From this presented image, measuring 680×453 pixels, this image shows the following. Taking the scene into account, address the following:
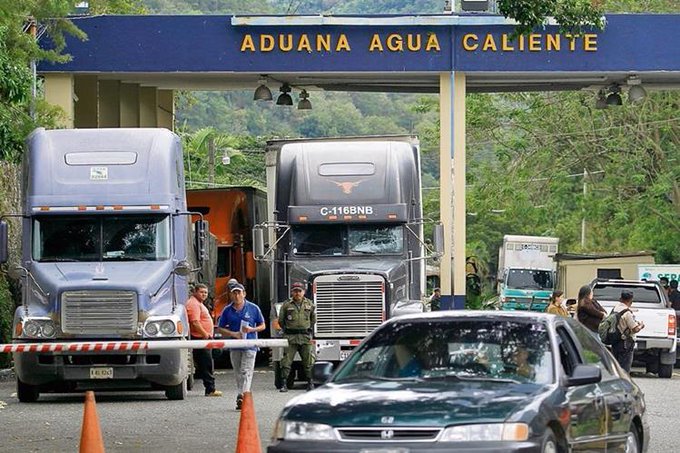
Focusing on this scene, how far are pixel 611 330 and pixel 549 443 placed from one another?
14646mm

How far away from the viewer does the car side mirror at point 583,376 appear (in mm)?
10867

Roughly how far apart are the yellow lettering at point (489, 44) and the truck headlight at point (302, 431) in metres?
21.7

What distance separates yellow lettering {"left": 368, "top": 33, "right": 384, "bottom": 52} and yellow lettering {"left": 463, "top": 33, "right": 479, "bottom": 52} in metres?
1.75

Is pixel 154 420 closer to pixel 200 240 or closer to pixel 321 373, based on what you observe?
pixel 200 240

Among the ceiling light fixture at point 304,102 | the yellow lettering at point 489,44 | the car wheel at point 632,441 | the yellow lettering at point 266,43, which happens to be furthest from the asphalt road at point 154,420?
the ceiling light fixture at point 304,102

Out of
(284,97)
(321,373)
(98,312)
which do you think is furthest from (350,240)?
(321,373)

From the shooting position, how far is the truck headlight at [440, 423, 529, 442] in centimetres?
984

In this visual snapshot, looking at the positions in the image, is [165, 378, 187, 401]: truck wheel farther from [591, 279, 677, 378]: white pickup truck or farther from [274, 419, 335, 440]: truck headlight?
[274, 419, 335, 440]: truck headlight

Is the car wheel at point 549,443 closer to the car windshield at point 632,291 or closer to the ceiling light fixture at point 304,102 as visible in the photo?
the car windshield at point 632,291

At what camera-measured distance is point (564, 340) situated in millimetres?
11570

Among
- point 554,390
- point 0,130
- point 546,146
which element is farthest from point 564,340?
point 546,146

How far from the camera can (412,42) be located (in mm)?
31406

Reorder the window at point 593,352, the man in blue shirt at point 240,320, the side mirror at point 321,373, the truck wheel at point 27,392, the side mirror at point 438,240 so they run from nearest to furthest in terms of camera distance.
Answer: the side mirror at point 321,373
the window at point 593,352
the man in blue shirt at point 240,320
the truck wheel at point 27,392
the side mirror at point 438,240

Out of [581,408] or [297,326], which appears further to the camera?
[297,326]
